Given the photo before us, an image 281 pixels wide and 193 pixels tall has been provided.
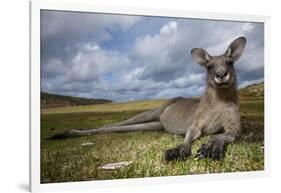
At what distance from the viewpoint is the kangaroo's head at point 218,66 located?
412 centimetres

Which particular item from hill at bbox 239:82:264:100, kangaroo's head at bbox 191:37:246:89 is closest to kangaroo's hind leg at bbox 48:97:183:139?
kangaroo's head at bbox 191:37:246:89

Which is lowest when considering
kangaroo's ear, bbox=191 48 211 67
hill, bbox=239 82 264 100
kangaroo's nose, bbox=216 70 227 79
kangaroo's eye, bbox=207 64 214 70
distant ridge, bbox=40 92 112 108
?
distant ridge, bbox=40 92 112 108

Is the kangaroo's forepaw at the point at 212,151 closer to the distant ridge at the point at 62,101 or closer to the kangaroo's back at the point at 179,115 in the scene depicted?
the kangaroo's back at the point at 179,115

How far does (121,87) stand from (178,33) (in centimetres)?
66

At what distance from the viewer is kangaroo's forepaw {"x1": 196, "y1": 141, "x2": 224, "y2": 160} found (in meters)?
4.09

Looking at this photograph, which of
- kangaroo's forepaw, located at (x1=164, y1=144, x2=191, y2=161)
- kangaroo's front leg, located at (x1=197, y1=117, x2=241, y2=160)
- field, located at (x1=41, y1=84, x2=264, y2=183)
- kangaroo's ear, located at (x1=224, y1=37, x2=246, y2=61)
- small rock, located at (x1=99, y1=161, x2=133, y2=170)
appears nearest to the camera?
field, located at (x1=41, y1=84, x2=264, y2=183)

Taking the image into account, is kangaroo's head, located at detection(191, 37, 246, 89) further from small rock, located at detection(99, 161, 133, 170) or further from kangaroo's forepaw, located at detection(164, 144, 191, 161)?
small rock, located at detection(99, 161, 133, 170)

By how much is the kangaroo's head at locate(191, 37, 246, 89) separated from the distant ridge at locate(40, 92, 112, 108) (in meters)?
0.87

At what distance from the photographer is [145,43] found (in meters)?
3.97

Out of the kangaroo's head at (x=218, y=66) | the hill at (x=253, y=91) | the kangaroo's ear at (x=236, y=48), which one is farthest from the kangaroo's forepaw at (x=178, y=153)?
the kangaroo's ear at (x=236, y=48)

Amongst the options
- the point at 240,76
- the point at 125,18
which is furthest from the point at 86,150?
the point at 240,76

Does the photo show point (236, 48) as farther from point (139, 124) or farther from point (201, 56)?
point (139, 124)

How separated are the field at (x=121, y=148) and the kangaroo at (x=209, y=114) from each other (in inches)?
2.2

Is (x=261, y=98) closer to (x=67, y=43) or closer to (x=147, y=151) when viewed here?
(x=147, y=151)
